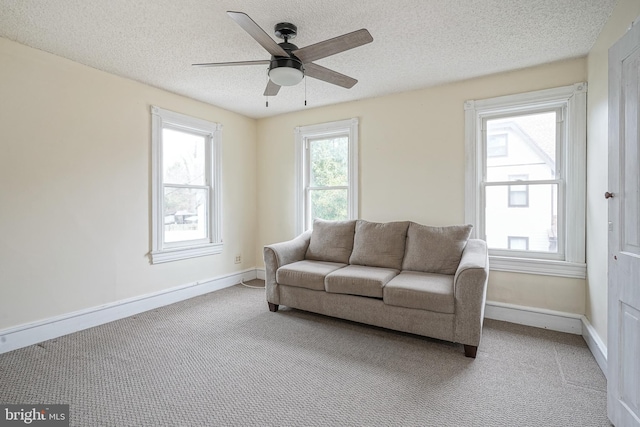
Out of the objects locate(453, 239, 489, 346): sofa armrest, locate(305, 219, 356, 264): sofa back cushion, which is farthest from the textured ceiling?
locate(453, 239, 489, 346): sofa armrest

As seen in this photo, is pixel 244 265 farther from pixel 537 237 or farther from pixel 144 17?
pixel 537 237

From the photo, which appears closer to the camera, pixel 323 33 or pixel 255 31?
pixel 255 31

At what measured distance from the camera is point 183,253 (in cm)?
377

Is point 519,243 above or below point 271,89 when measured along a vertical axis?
below

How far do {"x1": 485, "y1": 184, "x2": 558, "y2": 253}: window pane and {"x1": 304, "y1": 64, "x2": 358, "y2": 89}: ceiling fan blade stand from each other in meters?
1.97

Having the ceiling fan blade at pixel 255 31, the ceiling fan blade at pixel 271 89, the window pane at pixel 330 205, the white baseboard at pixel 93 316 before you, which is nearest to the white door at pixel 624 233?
the ceiling fan blade at pixel 255 31

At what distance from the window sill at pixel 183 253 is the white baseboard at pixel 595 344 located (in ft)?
13.4

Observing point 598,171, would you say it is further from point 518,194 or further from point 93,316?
point 93,316

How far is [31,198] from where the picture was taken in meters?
2.55

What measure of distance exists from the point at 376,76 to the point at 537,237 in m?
2.35

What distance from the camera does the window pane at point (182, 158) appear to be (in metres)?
3.68

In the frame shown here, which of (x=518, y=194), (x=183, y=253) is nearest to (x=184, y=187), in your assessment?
(x=183, y=253)

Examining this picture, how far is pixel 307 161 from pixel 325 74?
2129 millimetres

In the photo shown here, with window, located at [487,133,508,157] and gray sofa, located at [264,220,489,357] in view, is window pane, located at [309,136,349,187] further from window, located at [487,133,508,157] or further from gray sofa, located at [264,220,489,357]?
window, located at [487,133,508,157]
